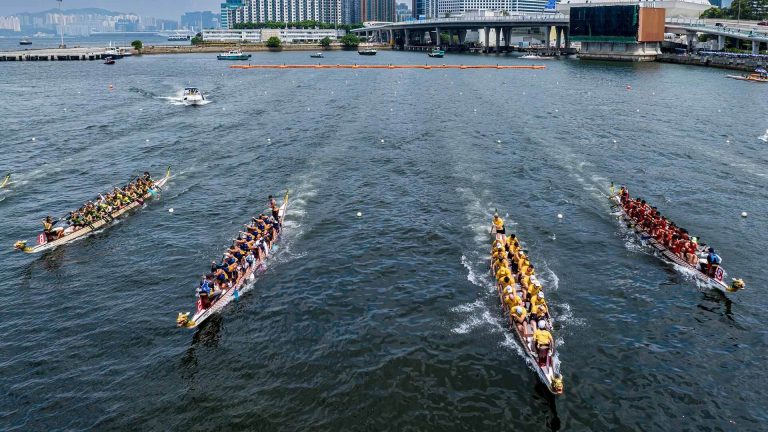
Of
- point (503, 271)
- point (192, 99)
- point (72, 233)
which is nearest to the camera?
point (503, 271)

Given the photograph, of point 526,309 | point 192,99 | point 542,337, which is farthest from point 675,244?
point 192,99

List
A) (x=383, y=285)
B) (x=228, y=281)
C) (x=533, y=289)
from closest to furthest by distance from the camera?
(x=533, y=289)
(x=228, y=281)
(x=383, y=285)

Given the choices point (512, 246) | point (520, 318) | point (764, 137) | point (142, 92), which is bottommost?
point (520, 318)

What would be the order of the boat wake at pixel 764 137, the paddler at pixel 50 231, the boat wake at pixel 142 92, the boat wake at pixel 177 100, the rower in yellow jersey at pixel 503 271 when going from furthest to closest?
the boat wake at pixel 142 92, the boat wake at pixel 177 100, the boat wake at pixel 764 137, the paddler at pixel 50 231, the rower in yellow jersey at pixel 503 271

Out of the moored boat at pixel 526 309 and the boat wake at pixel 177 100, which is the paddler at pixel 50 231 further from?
the boat wake at pixel 177 100

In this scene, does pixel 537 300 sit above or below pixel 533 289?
below

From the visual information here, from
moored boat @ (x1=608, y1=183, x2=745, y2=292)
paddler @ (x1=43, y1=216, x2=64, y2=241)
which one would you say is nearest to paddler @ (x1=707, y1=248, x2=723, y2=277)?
moored boat @ (x1=608, y1=183, x2=745, y2=292)

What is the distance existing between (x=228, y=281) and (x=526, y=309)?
17815 millimetres

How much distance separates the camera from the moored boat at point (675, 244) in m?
35.1

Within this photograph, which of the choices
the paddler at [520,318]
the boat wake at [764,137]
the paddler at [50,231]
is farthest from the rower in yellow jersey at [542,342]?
the boat wake at [764,137]

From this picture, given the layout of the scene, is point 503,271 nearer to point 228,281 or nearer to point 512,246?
point 512,246

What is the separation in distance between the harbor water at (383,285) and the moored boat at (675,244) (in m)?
0.95

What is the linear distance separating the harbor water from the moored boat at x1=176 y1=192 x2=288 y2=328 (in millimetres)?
879

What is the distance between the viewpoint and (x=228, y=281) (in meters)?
34.4
